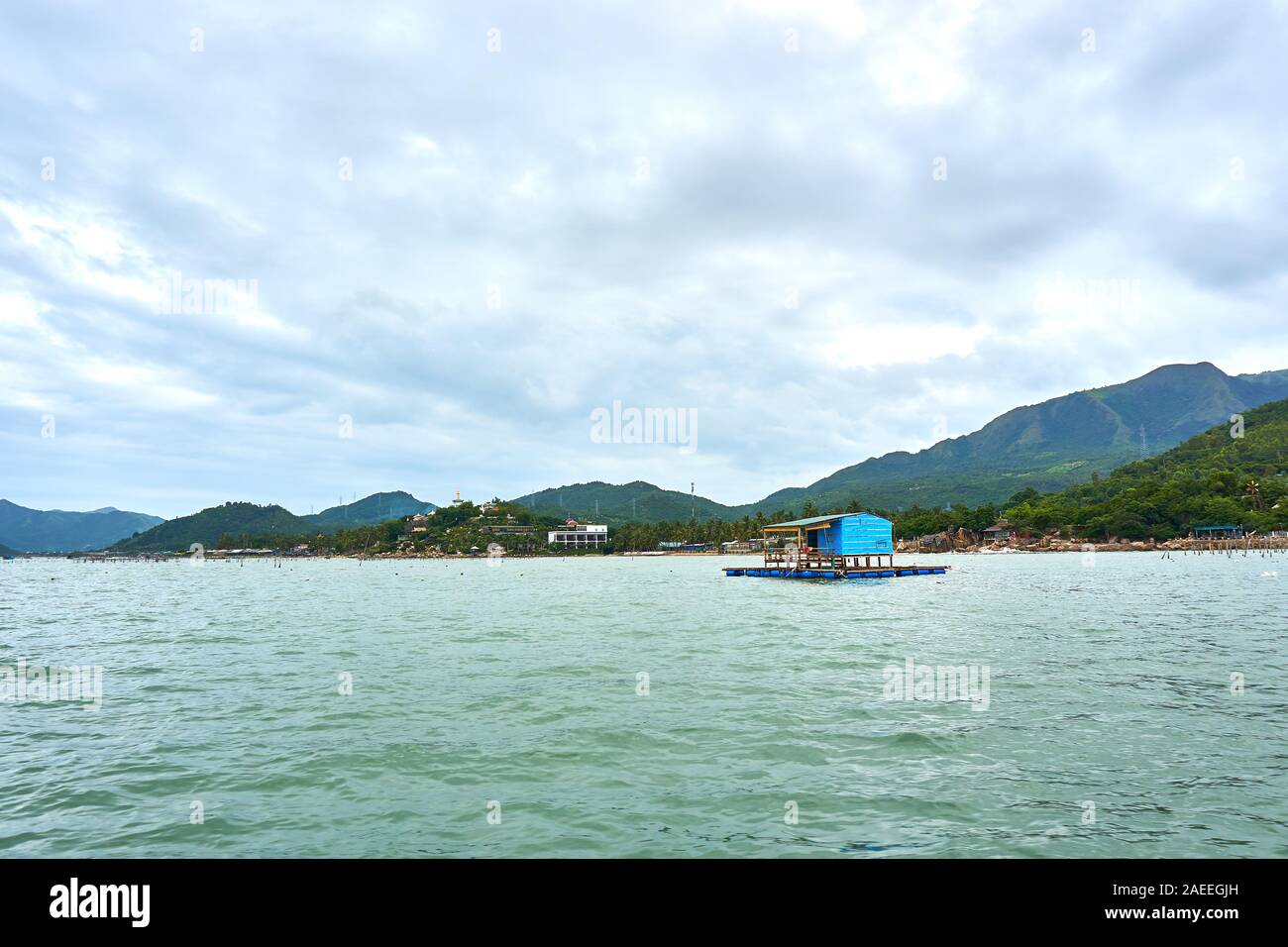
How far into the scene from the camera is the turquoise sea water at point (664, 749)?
10891 millimetres

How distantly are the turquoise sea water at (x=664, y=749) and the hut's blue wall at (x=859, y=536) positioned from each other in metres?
53.7

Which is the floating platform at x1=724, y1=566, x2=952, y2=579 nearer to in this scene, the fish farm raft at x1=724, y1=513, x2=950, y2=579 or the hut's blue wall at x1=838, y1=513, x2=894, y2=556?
the fish farm raft at x1=724, y1=513, x2=950, y2=579

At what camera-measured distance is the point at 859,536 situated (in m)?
88.8

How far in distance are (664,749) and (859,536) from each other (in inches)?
3086

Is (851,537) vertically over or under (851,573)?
over

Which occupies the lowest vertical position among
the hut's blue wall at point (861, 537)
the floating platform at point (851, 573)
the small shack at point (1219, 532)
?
the floating platform at point (851, 573)

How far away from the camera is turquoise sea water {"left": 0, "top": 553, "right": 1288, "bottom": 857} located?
10.9 meters

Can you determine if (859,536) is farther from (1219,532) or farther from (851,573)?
(1219,532)

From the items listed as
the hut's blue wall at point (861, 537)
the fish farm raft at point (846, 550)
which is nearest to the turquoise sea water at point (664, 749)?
the fish farm raft at point (846, 550)
